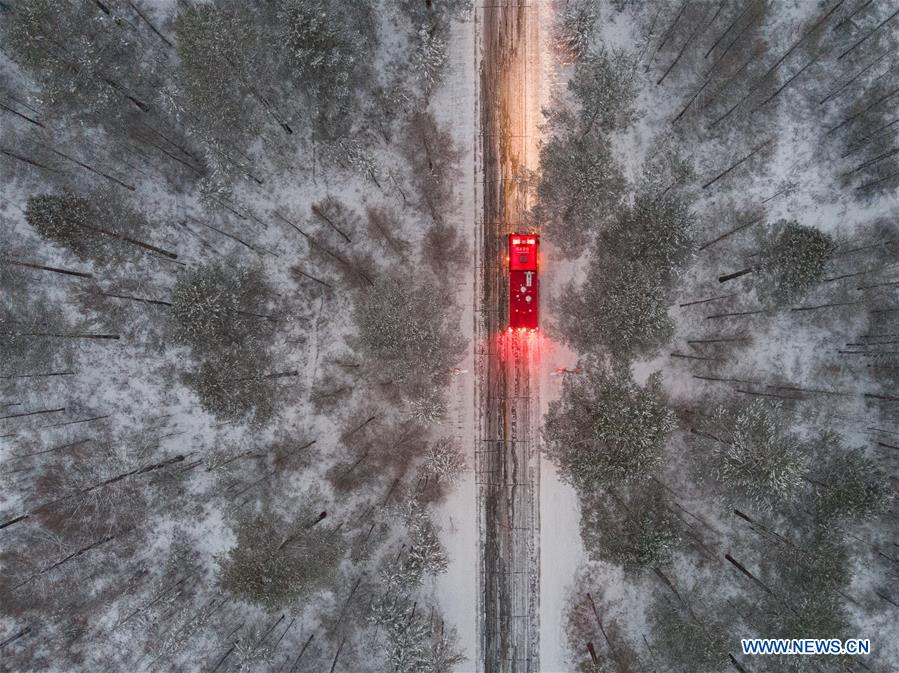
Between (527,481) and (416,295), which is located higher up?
(416,295)

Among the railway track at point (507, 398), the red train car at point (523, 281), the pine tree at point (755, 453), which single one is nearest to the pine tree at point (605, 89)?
the railway track at point (507, 398)

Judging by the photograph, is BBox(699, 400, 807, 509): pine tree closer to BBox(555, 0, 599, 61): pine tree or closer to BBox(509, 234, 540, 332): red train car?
BBox(509, 234, 540, 332): red train car

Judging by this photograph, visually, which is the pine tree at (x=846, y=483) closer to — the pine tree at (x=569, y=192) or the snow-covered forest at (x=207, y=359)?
the pine tree at (x=569, y=192)

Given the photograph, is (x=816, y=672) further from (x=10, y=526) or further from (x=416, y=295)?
(x=10, y=526)

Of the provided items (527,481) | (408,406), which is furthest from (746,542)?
(408,406)

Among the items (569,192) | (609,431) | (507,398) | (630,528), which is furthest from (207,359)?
(630,528)

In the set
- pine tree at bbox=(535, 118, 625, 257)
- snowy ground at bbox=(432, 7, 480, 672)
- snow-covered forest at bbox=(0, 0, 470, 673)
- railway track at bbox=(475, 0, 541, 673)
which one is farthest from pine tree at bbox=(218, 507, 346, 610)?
pine tree at bbox=(535, 118, 625, 257)
